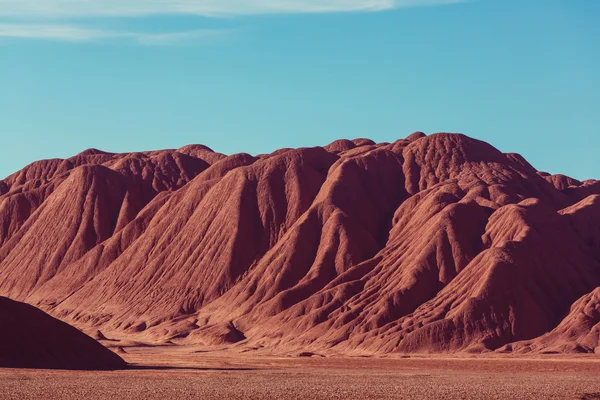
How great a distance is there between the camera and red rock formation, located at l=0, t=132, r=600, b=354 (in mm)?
109625

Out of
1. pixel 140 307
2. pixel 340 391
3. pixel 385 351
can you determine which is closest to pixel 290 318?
pixel 385 351

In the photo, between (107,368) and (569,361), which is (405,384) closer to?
(107,368)

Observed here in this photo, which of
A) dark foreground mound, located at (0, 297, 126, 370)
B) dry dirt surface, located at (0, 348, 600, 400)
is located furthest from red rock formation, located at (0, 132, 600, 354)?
dark foreground mound, located at (0, 297, 126, 370)

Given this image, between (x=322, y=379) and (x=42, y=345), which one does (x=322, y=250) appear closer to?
(x=42, y=345)

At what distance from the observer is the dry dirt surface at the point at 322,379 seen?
2100 inches

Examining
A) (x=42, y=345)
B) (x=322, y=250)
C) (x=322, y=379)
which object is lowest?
(x=322, y=379)

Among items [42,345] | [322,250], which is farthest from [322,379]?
[322,250]

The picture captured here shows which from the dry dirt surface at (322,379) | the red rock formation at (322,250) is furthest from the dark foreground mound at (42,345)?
the red rock formation at (322,250)

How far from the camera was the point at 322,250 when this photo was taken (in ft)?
433

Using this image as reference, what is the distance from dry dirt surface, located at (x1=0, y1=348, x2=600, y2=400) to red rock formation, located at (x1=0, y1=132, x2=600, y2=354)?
13469 millimetres

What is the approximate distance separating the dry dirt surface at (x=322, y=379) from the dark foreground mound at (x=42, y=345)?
343 centimetres

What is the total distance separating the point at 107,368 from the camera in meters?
76.4

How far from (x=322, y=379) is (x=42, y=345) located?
22.7 meters

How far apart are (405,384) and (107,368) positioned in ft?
84.5
